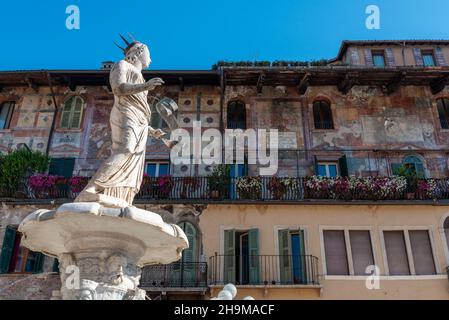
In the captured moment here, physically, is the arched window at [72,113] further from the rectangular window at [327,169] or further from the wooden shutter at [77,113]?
the rectangular window at [327,169]

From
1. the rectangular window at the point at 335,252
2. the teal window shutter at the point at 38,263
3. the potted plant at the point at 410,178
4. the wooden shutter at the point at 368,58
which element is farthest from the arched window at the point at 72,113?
the potted plant at the point at 410,178

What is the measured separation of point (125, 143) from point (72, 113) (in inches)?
631

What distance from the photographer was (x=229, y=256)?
17062mm

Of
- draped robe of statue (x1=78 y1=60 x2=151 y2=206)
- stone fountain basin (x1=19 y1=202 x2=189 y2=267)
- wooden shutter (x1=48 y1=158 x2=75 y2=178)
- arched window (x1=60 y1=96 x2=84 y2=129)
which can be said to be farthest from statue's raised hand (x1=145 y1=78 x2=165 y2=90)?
arched window (x1=60 y1=96 x2=84 y2=129)

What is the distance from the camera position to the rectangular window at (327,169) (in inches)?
782

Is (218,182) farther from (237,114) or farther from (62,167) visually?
(62,167)

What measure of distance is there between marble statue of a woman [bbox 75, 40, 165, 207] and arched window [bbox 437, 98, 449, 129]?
1806 cm

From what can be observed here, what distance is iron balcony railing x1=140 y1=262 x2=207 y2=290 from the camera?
641 inches

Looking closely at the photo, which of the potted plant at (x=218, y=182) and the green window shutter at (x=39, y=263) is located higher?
the potted plant at (x=218, y=182)

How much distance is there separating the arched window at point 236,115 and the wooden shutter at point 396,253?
7944 millimetres

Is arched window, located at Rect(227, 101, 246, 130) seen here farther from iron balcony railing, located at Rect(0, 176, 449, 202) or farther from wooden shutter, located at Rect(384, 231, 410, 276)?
wooden shutter, located at Rect(384, 231, 410, 276)

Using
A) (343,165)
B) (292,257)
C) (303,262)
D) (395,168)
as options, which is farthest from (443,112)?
(292,257)

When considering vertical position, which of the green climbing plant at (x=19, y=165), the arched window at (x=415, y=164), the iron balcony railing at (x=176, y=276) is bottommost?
the iron balcony railing at (x=176, y=276)

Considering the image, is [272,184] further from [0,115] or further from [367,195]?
[0,115]
